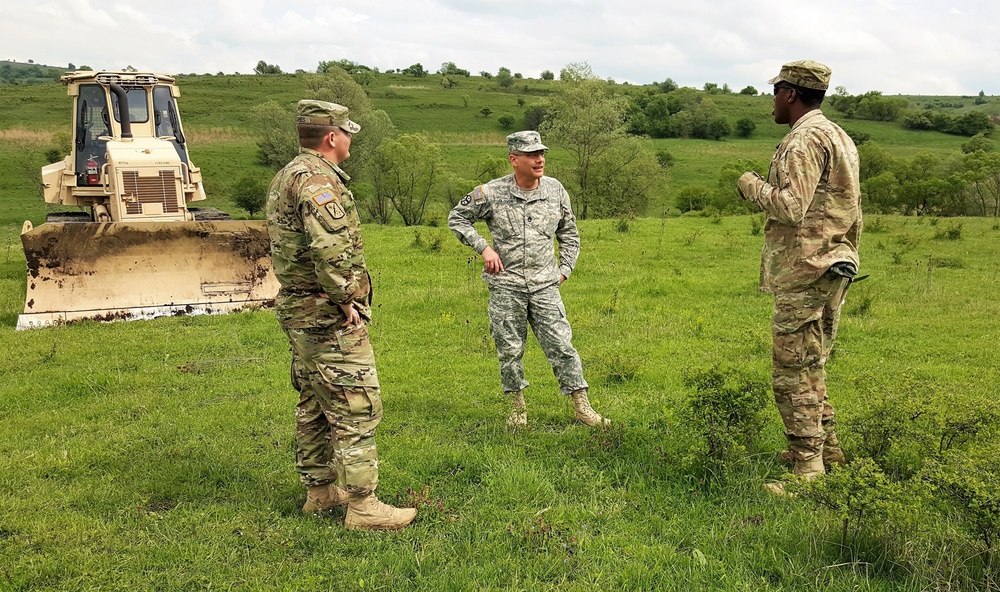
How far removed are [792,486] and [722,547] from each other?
574 mm

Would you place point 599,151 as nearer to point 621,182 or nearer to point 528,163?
point 621,182

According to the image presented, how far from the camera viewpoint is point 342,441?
428 centimetres

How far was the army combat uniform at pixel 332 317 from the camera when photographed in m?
4.16

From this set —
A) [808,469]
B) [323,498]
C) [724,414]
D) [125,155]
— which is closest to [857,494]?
[808,469]

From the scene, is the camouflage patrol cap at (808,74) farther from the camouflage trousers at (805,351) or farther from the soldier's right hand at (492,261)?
the soldier's right hand at (492,261)

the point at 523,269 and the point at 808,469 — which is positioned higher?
the point at 523,269

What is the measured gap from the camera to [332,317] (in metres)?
4.29

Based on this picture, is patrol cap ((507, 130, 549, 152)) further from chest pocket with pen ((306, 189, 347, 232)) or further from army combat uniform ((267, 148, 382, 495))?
chest pocket with pen ((306, 189, 347, 232))

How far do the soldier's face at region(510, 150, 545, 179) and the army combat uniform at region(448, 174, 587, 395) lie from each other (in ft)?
0.60

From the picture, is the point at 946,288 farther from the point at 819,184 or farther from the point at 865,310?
the point at 819,184

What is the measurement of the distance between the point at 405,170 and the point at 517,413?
3402 centimetres

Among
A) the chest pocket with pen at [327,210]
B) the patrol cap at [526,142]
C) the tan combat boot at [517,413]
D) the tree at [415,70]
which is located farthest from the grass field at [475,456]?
the tree at [415,70]

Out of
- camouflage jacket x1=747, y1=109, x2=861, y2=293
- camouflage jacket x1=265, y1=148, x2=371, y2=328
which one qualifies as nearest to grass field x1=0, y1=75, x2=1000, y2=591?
camouflage jacket x1=747, y1=109, x2=861, y2=293

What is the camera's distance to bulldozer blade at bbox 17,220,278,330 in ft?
32.2
